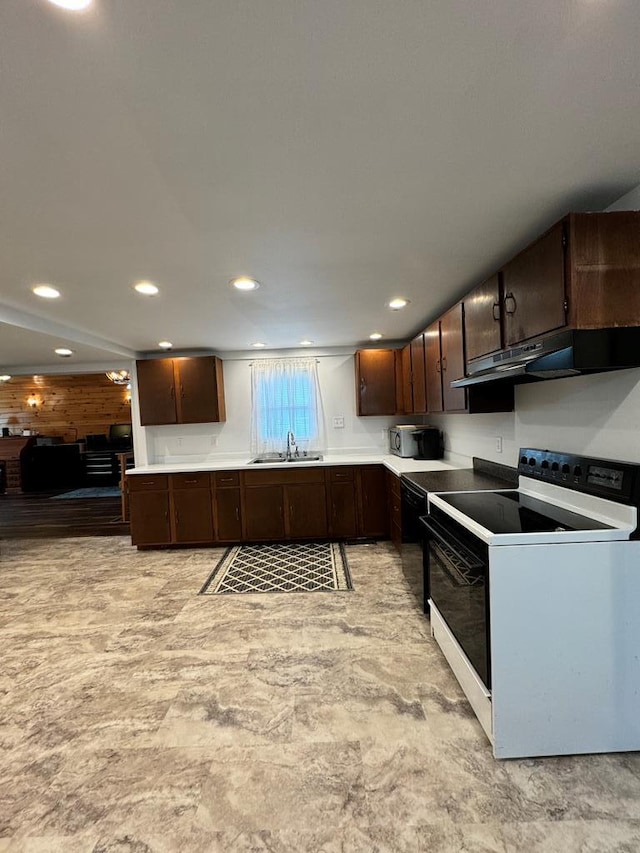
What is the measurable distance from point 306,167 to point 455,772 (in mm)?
2268

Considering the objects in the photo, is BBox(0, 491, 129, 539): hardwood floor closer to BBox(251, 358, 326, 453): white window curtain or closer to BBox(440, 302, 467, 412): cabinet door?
BBox(251, 358, 326, 453): white window curtain

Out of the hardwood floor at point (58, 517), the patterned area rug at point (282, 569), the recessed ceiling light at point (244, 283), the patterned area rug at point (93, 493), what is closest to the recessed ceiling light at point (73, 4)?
the recessed ceiling light at point (244, 283)

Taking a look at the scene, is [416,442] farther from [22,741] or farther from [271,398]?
[22,741]

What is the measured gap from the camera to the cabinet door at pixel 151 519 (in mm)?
4125

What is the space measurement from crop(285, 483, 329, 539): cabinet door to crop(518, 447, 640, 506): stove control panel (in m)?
2.24

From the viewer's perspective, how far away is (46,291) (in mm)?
2408

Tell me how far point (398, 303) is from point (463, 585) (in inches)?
81.4

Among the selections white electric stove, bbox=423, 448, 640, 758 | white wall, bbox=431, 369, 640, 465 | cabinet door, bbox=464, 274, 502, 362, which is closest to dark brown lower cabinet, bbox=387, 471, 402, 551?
white wall, bbox=431, 369, 640, 465

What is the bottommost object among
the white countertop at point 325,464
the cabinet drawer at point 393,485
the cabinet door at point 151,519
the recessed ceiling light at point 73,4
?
the cabinet door at point 151,519

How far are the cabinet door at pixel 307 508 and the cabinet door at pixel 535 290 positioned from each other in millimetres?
2616

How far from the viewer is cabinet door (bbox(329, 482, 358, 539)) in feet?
13.5

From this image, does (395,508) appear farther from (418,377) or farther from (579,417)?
(579,417)

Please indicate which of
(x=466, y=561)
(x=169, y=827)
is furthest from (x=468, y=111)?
(x=169, y=827)

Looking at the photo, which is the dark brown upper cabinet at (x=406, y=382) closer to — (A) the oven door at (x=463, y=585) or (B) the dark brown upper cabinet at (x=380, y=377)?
(B) the dark brown upper cabinet at (x=380, y=377)
